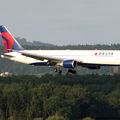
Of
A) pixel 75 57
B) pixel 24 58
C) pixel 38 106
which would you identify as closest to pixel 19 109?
pixel 38 106

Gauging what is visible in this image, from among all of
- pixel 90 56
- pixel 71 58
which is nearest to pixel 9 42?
pixel 71 58

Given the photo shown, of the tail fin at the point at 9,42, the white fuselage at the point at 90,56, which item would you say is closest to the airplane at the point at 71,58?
the white fuselage at the point at 90,56

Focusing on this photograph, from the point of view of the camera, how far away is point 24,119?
185m

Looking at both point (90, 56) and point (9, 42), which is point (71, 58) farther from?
point (9, 42)

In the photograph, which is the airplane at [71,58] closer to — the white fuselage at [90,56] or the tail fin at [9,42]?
the white fuselage at [90,56]

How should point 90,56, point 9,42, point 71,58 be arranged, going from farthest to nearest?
point 9,42 < point 71,58 < point 90,56

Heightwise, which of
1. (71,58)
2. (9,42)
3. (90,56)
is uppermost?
(9,42)

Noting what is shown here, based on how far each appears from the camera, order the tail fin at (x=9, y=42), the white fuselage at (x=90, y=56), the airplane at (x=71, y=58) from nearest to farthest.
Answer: the white fuselage at (x=90, y=56), the airplane at (x=71, y=58), the tail fin at (x=9, y=42)

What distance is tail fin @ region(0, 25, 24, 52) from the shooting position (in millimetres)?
158200

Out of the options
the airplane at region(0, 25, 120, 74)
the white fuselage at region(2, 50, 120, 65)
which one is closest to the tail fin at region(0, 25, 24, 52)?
the airplane at region(0, 25, 120, 74)

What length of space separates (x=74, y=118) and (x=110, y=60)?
60.0 m

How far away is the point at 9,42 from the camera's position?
161125 mm

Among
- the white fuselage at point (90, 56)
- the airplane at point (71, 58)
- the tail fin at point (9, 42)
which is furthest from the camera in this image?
the tail fin at point (9, 42)

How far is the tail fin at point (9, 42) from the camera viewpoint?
158200 millimetres
